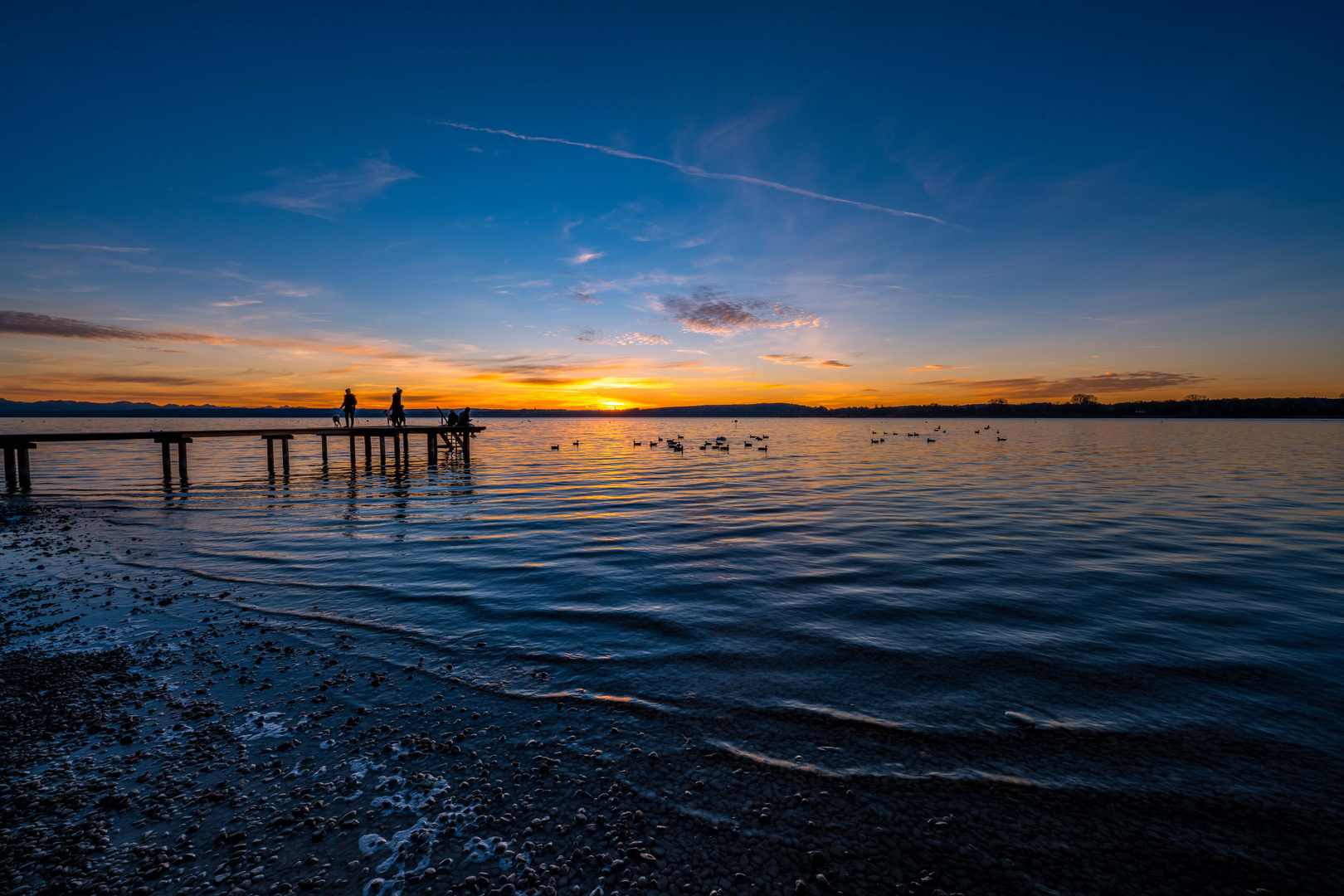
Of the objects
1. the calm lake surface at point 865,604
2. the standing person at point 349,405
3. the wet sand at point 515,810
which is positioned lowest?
the calm lake surface at point 865,604

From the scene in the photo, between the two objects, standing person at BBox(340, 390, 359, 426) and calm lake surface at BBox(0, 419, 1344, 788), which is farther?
standing person at BBox(340, 390, 359, 426)

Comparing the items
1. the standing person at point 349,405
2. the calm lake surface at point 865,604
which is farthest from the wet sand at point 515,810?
the standing person at point 349,405

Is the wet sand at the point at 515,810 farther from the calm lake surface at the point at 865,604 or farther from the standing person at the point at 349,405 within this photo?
the standing person at the point at 349,405

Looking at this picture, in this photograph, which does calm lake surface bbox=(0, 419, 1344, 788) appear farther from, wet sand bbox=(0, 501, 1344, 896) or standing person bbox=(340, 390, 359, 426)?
standing person bbox=(340, 390, 359, 426)

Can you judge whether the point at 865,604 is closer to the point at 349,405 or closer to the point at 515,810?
the point at 515,810

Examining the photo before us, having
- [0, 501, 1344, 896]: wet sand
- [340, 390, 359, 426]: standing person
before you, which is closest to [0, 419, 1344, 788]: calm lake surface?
[0, 501, 1344, 896]: wet sand

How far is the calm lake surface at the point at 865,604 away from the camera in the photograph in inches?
223

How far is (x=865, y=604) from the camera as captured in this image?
32.1ft

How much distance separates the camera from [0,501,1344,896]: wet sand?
365cm

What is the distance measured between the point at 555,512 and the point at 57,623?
12501 mm

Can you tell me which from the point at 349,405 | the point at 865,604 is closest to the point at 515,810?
the point at 865,604

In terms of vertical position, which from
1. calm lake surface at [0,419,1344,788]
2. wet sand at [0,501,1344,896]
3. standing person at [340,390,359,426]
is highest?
A: standing person at [340,390,359,426]

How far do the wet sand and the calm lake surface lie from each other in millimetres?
349

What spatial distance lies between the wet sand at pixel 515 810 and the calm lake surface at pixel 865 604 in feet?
1.14
